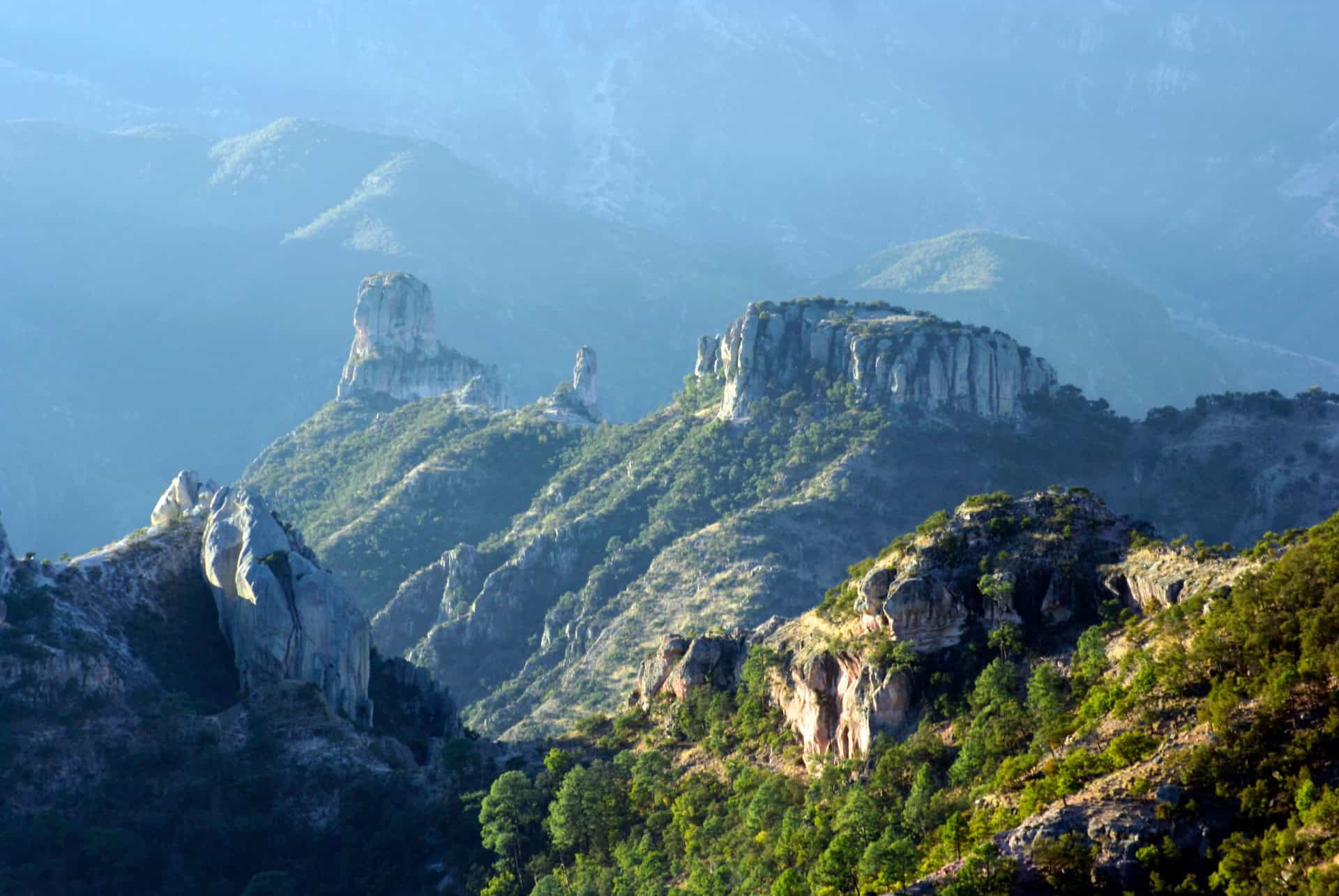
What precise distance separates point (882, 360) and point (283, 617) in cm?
8359

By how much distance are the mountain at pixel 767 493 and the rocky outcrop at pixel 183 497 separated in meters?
32.9

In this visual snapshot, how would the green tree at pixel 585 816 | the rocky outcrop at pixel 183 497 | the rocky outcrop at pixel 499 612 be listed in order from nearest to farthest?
the green tree at pixel 585 816, the rocky outcrop at pixel 183 497, the rocky outcrop at pixel 499 612

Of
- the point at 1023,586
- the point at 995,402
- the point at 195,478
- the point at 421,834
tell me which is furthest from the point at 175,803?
the point at 995,402

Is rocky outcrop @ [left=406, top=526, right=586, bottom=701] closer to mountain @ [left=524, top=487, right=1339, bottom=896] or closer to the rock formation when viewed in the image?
the rock formation

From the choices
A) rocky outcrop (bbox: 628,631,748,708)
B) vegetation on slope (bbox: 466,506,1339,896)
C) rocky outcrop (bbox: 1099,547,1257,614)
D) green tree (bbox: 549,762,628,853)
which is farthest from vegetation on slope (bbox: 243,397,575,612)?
rocky outcrop (bbox: 1099,547,1257,614)

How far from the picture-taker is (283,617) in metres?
93.1

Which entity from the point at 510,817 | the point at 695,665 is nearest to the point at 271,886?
the point at 510,817

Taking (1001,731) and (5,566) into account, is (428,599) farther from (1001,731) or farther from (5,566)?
(1001,731)

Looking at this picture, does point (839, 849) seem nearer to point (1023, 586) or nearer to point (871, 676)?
point (871, 676)

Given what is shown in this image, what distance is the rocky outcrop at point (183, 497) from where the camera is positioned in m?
107

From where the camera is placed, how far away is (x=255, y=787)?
8369cm

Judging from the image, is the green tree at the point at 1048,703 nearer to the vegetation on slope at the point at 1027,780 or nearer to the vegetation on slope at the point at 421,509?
the vegetation on slope at the point at 1027,780

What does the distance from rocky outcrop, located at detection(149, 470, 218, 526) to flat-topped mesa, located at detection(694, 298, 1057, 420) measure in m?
72.8

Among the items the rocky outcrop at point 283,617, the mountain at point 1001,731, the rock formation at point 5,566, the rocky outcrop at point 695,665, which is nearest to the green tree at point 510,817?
the mountain at point 1001,731
